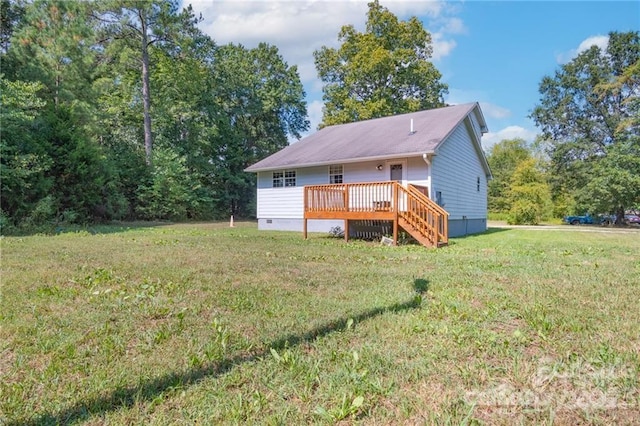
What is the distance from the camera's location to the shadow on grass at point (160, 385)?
6.41 ft

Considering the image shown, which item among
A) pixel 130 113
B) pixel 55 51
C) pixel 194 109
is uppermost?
pixel 194 109

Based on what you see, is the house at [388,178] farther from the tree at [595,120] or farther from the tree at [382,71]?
the tree at [382,71]

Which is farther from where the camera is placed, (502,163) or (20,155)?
(502,163)

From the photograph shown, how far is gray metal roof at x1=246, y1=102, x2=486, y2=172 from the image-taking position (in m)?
12.6

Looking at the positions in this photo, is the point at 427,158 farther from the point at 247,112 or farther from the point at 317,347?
the point at 247,112

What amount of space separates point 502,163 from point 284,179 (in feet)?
116

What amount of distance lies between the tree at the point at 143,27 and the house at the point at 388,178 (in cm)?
1074

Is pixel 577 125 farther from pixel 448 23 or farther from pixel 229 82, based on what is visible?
pixel 229 82

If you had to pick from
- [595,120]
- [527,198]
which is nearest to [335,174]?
[527,198]

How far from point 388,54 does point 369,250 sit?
23132 millimetres

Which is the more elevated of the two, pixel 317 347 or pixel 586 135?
pixel 586 135

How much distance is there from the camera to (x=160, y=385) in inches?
88.9

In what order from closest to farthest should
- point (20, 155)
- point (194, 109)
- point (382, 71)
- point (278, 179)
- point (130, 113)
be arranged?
1. point (20, 155)
2. point (278, 179)
3. point (130, 113)
4. point (194, 109)
5. point (382, 71)

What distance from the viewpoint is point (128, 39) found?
22469 millimetres
